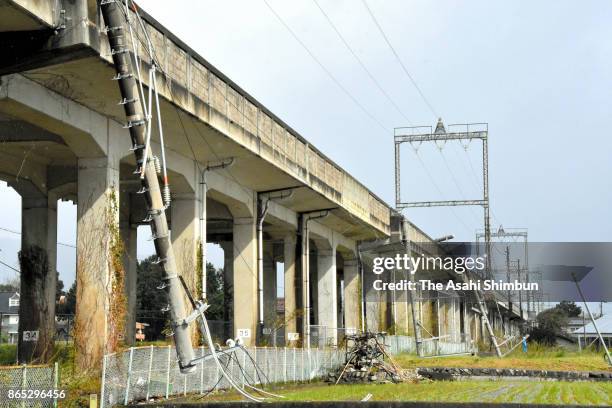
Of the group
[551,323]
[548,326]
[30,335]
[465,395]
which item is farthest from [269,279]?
[551,323]

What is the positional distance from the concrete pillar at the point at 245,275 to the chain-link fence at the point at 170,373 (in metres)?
4.89

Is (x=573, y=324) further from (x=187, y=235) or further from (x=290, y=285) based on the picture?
(x=187, y=235)

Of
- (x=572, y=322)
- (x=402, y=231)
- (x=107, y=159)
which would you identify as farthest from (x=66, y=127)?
(x=572, y=322)

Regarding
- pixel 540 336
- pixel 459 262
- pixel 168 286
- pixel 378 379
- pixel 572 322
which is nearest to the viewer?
pixel 168 286

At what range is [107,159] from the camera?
82.0 feet

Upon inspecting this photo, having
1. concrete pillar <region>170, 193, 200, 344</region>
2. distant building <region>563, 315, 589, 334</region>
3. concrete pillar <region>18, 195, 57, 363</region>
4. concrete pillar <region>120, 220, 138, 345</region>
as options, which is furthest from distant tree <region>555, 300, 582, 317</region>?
concrete pillar <region>18, 195, 57, 363</region>

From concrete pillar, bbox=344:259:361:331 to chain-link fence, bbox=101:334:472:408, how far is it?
18.6 meters

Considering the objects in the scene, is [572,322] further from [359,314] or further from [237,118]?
[237,118]

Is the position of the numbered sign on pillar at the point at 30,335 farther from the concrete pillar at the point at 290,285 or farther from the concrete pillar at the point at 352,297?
the concrete pillar at the point at 352,297

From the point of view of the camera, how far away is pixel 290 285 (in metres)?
45.4

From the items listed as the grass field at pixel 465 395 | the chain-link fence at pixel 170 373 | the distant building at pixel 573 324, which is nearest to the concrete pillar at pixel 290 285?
the chain-link fence at pixel 170 373

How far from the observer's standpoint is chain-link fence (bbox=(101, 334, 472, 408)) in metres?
20.4

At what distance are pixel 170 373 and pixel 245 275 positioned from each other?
1477cm

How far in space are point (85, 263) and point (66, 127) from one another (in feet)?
12.7
